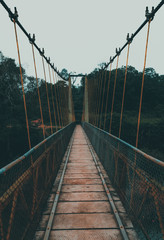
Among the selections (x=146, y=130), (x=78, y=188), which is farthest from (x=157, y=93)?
(x=78, y=188)

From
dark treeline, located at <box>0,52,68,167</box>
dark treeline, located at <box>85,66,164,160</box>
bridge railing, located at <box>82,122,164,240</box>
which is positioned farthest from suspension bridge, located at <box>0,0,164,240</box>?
dark treeline, located at <box>85,66,164,160</box>

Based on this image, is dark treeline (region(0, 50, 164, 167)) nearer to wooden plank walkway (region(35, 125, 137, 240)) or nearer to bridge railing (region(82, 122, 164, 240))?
wooden plank walkway (region(35, 125, 137, 240))

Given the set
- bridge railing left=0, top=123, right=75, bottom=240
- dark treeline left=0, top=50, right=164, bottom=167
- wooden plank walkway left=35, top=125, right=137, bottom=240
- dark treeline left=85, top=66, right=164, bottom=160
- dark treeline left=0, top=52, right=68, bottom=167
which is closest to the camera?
bridge railing left=0, top=123, right=75, bottom=240

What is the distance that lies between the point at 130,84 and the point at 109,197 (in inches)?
1386

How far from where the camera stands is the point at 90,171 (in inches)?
166

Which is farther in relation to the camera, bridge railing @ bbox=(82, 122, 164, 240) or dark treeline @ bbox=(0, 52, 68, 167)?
dark treeline @ bbox=(0, 52, 68, 167)

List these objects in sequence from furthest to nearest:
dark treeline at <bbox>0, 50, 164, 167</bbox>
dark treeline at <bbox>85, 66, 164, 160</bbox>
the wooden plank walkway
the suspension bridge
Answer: dark treeline at <bbox>85, 66, 164, 160</bbox>, dark treeline at <bbox>0, 50, 164, 167</bbox>, the wooden plank walkway, the suspension bridge

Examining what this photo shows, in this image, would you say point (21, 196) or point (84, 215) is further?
point (84, 215)

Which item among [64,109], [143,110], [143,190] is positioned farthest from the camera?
[143,110]

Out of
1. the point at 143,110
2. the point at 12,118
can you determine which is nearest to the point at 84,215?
the point at 12,118

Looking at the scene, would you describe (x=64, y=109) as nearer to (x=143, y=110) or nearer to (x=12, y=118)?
(x=12, y=118)

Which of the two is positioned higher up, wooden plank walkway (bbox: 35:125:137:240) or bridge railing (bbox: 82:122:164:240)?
bridge railing (bbox: 82:122:164:240)

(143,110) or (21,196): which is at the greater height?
(21,196)

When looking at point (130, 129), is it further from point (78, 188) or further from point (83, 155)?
point (78, 188)
